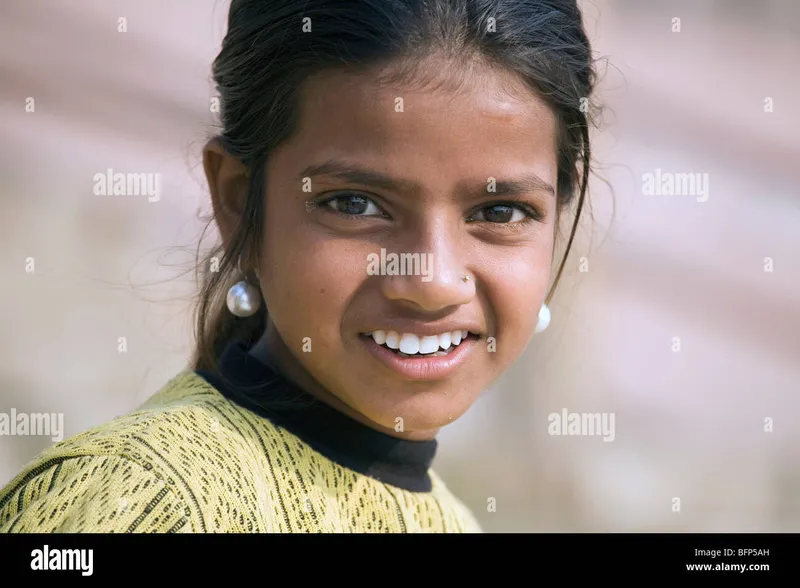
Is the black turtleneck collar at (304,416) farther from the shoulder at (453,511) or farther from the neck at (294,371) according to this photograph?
the shoulder at (453,511)

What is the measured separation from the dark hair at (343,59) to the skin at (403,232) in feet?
0.12

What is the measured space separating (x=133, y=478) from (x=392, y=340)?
443 mm

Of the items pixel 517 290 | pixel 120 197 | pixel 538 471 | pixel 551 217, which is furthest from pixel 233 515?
pixel 538 471

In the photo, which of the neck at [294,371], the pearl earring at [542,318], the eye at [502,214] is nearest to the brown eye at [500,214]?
the eye at [502,214]

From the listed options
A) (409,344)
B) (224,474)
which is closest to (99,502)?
(224,474)

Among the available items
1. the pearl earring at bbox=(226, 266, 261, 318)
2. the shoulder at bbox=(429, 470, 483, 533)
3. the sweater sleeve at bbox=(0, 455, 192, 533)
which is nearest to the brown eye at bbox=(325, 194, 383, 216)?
the pearl earring at bbox=(226, 266, 261, 318)

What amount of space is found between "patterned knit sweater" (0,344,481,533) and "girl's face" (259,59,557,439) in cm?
10

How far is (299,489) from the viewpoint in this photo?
142 cm

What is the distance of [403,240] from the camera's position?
4.59 feet

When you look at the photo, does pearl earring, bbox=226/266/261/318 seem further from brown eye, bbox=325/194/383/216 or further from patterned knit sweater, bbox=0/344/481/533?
brown eye, bbox=325/194/383/216

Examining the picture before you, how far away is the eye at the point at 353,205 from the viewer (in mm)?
1434

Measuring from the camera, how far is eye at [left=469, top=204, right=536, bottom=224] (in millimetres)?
1475

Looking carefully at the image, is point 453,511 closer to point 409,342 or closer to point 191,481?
point 409,342
